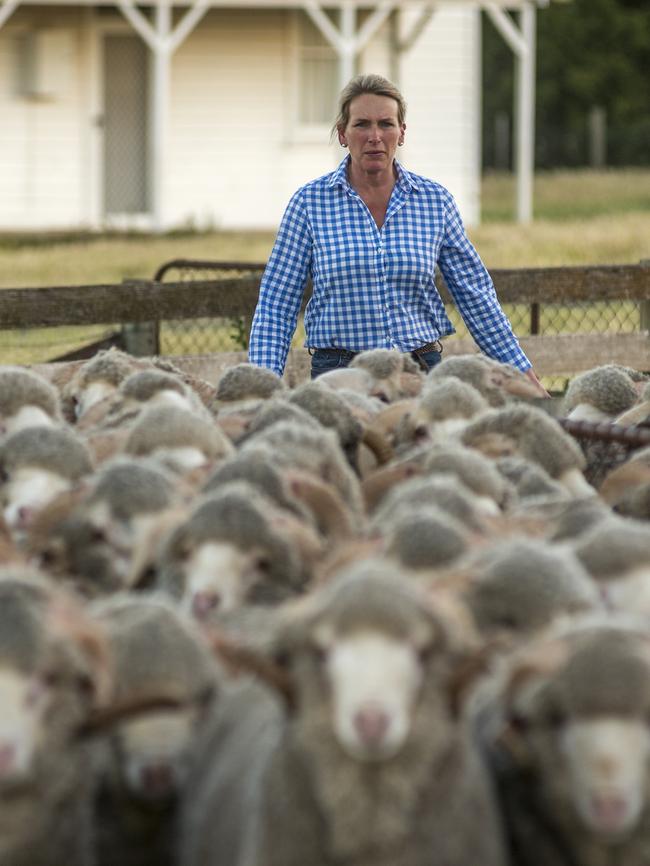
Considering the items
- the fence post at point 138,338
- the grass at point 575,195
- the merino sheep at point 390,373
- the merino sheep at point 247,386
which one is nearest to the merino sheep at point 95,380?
the merino sheep at point 247,386

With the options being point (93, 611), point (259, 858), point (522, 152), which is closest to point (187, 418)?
point (93, 611)

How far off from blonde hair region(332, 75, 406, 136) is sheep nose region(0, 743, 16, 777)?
16.5ft

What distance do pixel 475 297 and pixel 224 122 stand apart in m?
18.8

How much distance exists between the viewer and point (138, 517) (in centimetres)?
439

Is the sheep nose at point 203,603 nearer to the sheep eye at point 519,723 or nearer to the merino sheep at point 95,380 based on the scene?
the sheep eye at point 519,723

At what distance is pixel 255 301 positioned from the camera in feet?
32.3

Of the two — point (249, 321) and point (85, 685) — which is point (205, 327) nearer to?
point (249, 321)

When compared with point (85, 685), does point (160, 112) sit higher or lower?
higher

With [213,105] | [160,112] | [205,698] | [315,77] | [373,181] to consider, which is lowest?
[205,698]

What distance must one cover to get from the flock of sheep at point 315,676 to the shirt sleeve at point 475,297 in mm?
3100

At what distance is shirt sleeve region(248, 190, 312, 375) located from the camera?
25.2 feet

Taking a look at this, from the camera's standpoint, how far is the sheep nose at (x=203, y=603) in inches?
154

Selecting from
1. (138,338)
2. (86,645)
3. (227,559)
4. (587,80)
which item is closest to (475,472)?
(227,559)

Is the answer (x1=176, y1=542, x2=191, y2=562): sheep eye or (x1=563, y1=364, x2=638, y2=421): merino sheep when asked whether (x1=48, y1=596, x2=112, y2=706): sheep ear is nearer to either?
(x1=176, y1=542, x2=191, y2=562): sheep eye
